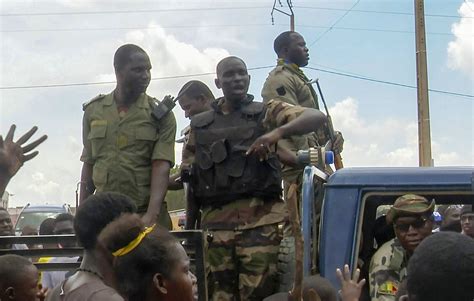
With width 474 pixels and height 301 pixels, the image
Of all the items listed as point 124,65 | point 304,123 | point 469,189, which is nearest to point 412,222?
point 469,189

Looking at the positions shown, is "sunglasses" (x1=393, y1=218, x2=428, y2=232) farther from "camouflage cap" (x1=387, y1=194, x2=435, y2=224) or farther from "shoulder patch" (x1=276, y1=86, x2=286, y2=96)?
"shoulder patch" (x1=276, y1=86, x2=286, y2=96)

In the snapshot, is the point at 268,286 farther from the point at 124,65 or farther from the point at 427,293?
the point at 427,293

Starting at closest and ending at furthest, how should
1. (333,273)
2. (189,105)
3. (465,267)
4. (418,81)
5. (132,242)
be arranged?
(465,267) < (132,242) < (333,273) < (189,105) < (418,81)

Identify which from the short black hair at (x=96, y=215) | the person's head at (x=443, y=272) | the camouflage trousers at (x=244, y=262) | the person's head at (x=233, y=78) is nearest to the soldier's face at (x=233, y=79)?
the person's head at (x=233, y=78)

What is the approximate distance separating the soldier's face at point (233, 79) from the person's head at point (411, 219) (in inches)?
42.6

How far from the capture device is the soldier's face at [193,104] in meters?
5.04

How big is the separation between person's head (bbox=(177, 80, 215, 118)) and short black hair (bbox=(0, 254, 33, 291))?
6.35ft

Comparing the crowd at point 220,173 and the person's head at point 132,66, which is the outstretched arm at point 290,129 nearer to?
the crowd at point 220,173

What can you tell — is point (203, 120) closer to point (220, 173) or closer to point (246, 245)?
point (220, 173)

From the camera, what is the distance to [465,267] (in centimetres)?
183

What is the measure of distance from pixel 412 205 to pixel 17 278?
1.72 meters

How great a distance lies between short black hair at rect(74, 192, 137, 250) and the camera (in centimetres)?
278

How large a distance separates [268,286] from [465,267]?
85.4 inches

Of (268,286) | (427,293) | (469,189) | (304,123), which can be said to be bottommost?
(268,286)
